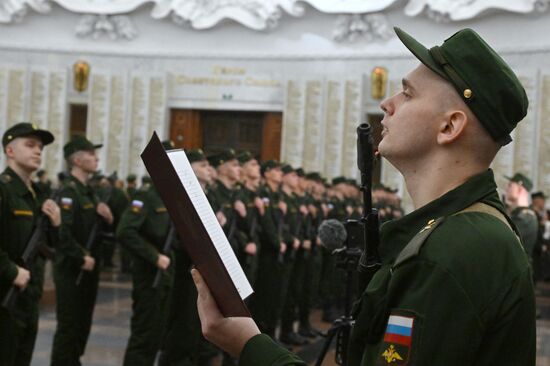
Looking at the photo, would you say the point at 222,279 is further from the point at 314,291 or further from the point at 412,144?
the point at 314,291

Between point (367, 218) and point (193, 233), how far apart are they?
42.5 inches

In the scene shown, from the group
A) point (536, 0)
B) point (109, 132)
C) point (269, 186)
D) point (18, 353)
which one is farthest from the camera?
point (109, 132)

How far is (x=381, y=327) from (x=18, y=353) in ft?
14.7

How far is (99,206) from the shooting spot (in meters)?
7.56

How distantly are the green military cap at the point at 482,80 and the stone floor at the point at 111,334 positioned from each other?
6.16 metres

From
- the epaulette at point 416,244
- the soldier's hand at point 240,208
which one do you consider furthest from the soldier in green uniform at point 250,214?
the epaulette at point 416,244

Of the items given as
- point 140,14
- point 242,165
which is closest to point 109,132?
point 140,14

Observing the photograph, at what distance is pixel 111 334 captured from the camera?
9.09 meters

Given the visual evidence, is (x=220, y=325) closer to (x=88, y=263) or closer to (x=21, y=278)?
(x=21, y=278)

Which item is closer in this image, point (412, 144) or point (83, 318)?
point (412, 144)

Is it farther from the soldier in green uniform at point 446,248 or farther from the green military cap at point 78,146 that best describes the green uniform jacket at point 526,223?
the soldier in green uniform at point 446,248

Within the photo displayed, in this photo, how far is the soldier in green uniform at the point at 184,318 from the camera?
6805 mm

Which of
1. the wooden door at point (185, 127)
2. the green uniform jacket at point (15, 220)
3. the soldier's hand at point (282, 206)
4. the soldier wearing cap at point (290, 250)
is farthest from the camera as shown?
the wooden door at point (185, 127)

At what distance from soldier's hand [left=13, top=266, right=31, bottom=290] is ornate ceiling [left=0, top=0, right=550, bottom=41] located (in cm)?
1383
